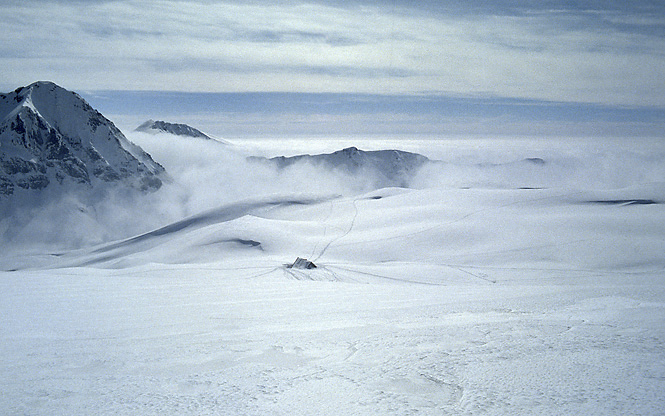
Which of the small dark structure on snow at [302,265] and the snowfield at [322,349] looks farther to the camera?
the small dark structure on snow at [302,265]

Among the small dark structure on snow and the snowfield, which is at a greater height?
the snowfield

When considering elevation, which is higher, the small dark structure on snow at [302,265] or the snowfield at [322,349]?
the snowfield at [322,349]

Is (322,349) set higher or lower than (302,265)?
higher

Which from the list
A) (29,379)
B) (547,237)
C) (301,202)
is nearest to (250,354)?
(29,379)

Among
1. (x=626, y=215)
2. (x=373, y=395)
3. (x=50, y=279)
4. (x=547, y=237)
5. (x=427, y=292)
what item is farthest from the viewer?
(x=626, y=215)

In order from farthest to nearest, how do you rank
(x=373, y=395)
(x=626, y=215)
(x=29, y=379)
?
(x=626, y=215) < (x=29, y=379) < (x=373, y=395)

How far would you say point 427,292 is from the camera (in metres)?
12.8

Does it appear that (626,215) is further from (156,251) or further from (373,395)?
(156,251)

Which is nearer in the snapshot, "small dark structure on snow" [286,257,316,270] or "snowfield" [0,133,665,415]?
"snowfield" [0,133,665,415]

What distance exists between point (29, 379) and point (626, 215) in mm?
40219

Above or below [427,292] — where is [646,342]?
above

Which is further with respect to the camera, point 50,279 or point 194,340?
point 50,279

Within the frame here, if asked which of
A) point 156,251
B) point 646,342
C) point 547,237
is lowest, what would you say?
point 156,251

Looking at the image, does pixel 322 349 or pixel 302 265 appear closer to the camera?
pixel 322 349
